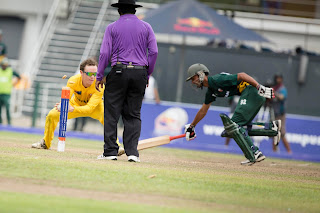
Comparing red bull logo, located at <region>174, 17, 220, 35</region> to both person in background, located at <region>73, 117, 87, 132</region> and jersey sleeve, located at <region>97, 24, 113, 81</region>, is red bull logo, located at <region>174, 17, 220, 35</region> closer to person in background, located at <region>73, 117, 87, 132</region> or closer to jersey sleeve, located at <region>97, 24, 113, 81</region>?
person in background, located at <region>73, 117, 87, 132</region>

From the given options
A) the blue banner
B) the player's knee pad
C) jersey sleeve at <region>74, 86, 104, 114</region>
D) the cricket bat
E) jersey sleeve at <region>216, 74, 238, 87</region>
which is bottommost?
the blue banner

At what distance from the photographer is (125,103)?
425 inches

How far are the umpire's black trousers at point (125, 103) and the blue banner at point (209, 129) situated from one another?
9.13 m

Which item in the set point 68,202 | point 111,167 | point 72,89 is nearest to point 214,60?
point 72,89

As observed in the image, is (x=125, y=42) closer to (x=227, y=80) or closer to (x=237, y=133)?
(x=227, y=80)

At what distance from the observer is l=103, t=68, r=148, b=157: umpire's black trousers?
412 inches

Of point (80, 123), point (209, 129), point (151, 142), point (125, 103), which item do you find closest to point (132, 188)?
point (125, 103)

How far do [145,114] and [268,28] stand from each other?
9747mm

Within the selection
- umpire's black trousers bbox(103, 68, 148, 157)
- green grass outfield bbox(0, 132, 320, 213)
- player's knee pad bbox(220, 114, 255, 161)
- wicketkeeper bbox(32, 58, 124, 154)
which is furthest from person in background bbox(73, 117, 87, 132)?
umpire's black trousers bbox(103, 68, 148, 157)

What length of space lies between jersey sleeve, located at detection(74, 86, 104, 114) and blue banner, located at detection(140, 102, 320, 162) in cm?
814

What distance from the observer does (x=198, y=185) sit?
343 inches

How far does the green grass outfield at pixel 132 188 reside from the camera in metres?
6.86

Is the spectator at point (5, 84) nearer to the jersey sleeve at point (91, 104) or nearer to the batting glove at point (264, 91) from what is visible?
the jersey sleeve at point (91, 104)

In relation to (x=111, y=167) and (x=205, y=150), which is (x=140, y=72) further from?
(x=205, y=150)
